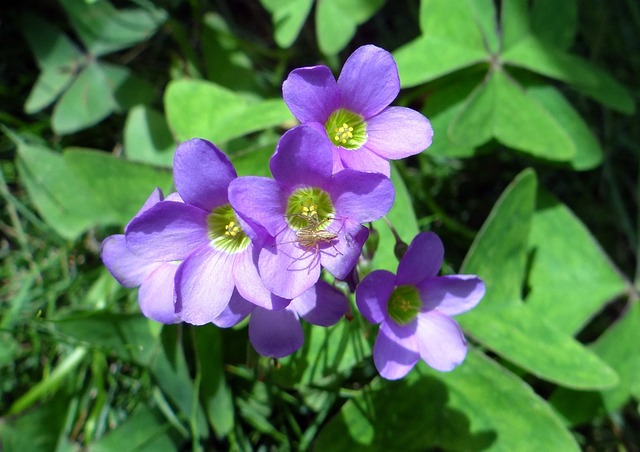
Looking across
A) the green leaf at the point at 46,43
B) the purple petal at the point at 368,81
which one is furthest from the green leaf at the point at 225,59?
the purple petal at the point at 368,81

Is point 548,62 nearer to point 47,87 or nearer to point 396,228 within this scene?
point 396,228

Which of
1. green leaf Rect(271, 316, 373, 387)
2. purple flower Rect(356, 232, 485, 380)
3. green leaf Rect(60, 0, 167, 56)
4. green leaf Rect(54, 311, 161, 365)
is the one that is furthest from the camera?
green leaf Rect(60, 0, 167, 56)

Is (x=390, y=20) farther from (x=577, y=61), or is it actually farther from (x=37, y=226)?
(x=37, y=226)

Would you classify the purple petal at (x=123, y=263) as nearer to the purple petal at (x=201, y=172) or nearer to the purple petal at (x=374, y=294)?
the purple petal at (x=201, y=172)

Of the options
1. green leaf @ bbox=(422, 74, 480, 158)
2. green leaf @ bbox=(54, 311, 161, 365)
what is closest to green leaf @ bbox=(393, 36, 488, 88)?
green leaf @ bbox=(422, 74, 480, 158)

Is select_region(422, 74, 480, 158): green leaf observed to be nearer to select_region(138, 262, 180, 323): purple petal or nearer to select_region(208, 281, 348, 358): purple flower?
select_region(208, 281, 348, 358): purple flower

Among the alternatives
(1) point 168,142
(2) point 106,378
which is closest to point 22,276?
(2) point 106,378
